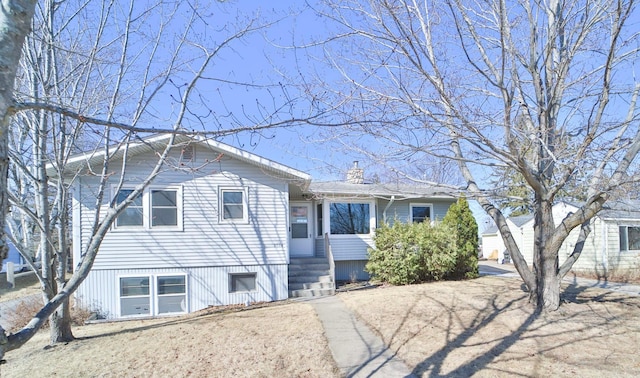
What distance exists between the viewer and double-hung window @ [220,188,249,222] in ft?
37.3

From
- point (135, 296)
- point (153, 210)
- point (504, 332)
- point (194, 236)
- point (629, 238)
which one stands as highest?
point (153, 210)

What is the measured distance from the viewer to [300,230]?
46.9 feet

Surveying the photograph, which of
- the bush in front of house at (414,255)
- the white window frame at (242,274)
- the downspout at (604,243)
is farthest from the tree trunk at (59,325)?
the downspout at (604,243)

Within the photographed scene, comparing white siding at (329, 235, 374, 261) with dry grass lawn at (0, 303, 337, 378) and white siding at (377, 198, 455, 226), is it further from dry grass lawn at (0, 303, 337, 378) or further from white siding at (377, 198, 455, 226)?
dry grass lawn at (0, 303, 337, 378)

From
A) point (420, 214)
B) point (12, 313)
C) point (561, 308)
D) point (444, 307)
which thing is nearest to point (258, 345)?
point (444, 307)

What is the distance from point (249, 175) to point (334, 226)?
4351 mm

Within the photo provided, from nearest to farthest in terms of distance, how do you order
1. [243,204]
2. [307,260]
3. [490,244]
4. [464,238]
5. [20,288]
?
[243,204] → [464,238] → [307,260] → [20,288] → [490,244]

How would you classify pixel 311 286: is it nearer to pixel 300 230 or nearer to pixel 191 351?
pixel 300 230

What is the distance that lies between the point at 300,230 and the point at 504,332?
8662mm

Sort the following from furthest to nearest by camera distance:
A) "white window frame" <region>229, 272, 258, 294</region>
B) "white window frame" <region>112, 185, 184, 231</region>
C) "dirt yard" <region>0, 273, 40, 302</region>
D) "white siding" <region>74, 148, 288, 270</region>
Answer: "dirt yard" <region>0, 273, 40, 302</region> < "white window frame" <region>229, 272, 258, 294</region> < "white window frame" <region>112, 185, 184, 231</region> < "white siding" <region>74, 148, 288, 270</region>

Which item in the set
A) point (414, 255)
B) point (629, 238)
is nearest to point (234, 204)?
point (414, 255)

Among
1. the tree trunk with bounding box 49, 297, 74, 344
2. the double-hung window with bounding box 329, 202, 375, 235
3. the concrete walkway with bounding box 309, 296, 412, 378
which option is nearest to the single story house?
the double-hung window with bounding box 329, 202, 375, 235

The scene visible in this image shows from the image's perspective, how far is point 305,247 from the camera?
556 inches

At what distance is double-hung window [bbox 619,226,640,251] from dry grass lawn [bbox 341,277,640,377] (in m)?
8.21
